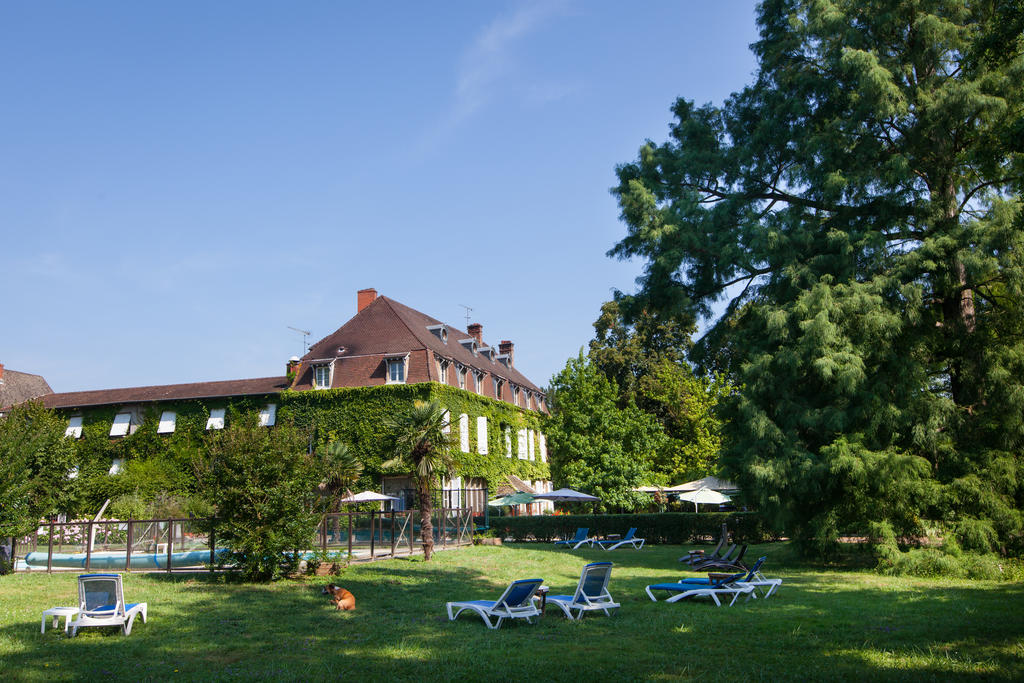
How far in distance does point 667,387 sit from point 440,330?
41.7 feet

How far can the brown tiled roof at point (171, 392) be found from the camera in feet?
124

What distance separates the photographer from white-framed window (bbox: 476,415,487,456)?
38.4 m

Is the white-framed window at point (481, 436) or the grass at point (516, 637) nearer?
the grass at point (516, 637)

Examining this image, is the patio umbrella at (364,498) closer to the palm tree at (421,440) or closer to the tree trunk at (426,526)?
the palm tree at (421,440)

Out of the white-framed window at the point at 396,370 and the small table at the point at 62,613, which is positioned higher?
the white-framed window at the point at 396,370

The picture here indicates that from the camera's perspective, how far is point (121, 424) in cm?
3853

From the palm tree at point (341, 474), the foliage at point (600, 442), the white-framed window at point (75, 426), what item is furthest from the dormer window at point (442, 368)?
the white-framed window at point (75, 426)

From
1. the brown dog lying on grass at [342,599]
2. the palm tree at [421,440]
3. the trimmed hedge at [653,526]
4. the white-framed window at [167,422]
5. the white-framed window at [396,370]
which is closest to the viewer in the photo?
the brown dog lying on grass at [342,599]

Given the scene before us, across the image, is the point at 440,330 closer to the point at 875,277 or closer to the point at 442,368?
the point at 442,368

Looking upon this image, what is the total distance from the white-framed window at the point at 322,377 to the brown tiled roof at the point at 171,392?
176cm

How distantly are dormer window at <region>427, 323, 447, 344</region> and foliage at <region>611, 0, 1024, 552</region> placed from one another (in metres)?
19.2

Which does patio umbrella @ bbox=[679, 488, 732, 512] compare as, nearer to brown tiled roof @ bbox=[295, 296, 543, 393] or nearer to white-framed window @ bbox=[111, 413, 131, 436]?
brown tiled roof @ bbox=[295, 296, 543, 393]

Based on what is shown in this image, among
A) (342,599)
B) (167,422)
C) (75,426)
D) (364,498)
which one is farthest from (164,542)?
(75,426)

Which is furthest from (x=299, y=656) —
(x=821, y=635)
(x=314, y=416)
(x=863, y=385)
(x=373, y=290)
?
(x=373, y=290)
